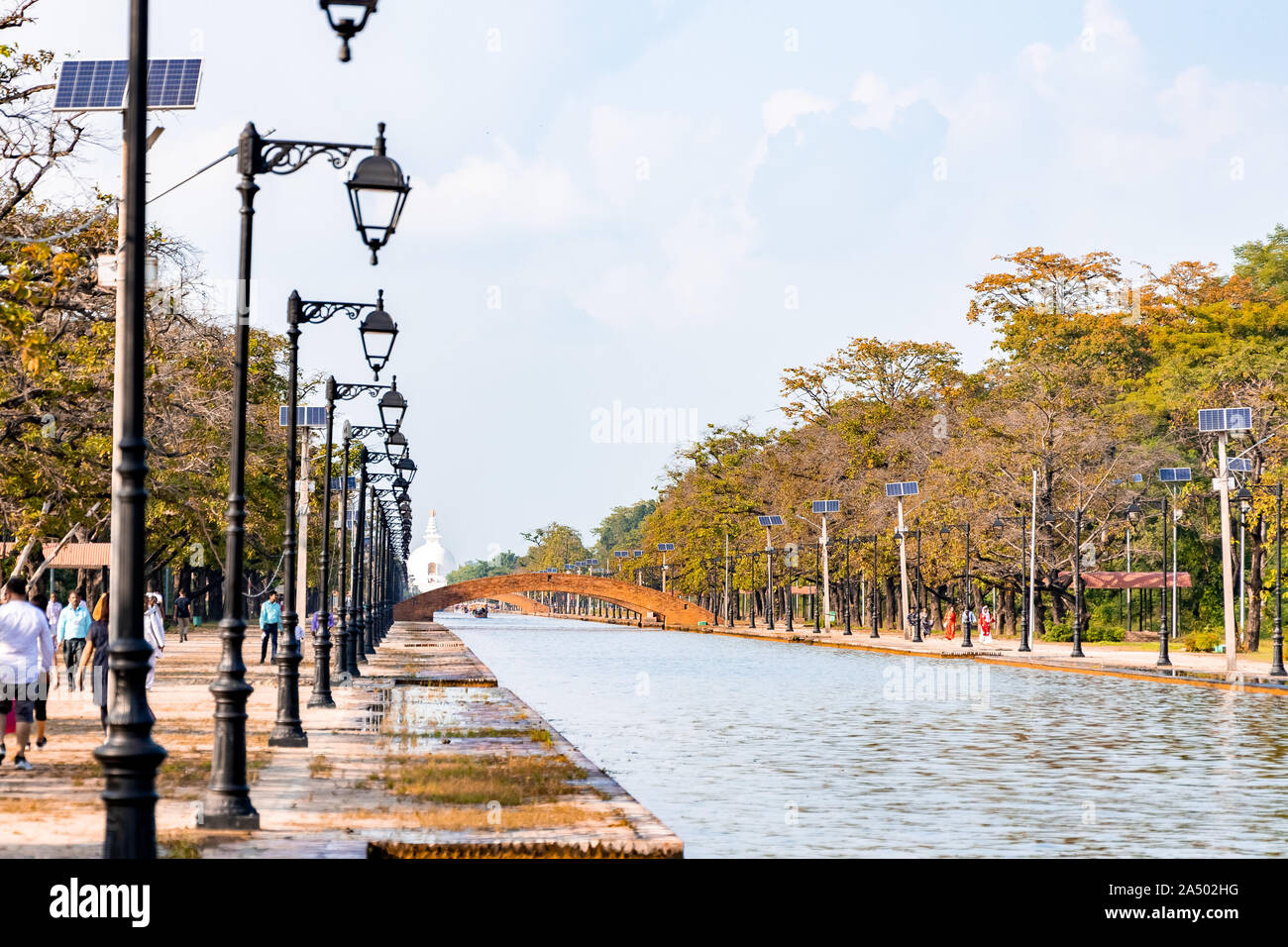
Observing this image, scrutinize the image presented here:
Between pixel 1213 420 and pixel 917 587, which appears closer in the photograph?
pixel 1213 420

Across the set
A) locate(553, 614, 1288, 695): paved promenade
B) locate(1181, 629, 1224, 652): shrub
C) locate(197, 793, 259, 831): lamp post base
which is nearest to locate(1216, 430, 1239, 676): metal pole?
locate(553, 614, 1288, 695): paved promenade

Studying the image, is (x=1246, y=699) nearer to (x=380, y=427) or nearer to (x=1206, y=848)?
(x=380, y=427)

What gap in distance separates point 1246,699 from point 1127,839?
71.4ft

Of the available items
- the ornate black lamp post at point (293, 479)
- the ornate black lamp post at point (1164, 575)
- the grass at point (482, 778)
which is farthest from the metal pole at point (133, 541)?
the ornate black lamp post at point (1164, 575)

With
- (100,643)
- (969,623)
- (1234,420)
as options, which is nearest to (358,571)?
(100,643)

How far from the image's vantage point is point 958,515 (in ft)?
256

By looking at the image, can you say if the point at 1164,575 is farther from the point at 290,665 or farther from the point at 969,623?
the point at 290,665

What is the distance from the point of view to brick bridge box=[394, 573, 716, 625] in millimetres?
124938

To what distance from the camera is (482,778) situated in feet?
54.6

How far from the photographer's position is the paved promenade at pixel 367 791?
463 inches

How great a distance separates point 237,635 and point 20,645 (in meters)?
A: 3.39

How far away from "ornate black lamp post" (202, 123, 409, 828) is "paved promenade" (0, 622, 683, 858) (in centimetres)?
29

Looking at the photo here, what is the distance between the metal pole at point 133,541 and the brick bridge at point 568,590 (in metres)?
113
